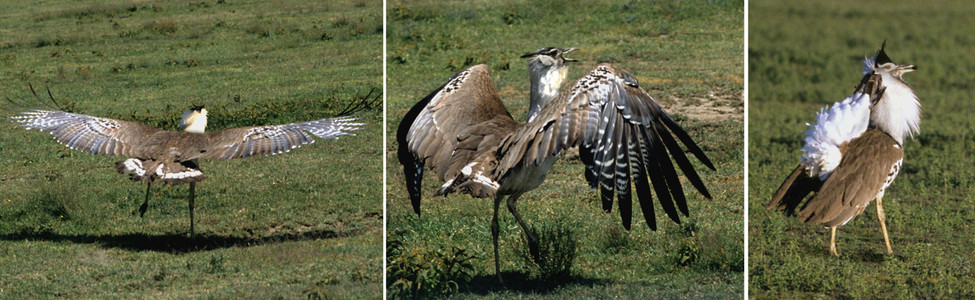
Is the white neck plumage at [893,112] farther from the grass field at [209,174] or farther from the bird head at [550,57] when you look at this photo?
the grass field at [209,174]

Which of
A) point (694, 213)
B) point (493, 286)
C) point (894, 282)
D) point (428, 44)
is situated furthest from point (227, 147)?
point (428, 44)

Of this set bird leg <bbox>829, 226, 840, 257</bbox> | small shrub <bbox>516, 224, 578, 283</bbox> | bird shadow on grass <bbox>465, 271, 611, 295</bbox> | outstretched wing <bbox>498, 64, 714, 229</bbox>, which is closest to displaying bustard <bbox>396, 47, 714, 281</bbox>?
outstretched wing <bbox>498, 64, 714, 229</bbox>

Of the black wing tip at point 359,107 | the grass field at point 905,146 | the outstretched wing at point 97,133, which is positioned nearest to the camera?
the grass field at point 905,146

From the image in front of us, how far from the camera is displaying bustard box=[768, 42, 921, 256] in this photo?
26.7ft

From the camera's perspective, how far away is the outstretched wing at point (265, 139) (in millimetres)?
8984

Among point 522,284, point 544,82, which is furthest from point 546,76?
point 522,284

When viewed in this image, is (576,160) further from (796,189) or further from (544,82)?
(544,82)

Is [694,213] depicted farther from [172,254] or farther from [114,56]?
[114,56]

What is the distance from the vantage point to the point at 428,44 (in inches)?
610

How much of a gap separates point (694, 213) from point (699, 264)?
1157 mm

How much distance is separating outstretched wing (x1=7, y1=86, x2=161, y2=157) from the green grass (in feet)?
6.63

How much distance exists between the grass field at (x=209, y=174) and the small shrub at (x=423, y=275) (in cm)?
22

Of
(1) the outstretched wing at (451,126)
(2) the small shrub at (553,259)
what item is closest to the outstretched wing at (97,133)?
(1) the outstretched wing at (451,126)

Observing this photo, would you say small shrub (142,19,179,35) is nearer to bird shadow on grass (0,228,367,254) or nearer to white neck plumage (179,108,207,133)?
white neck plumage (179,108,207,133)
